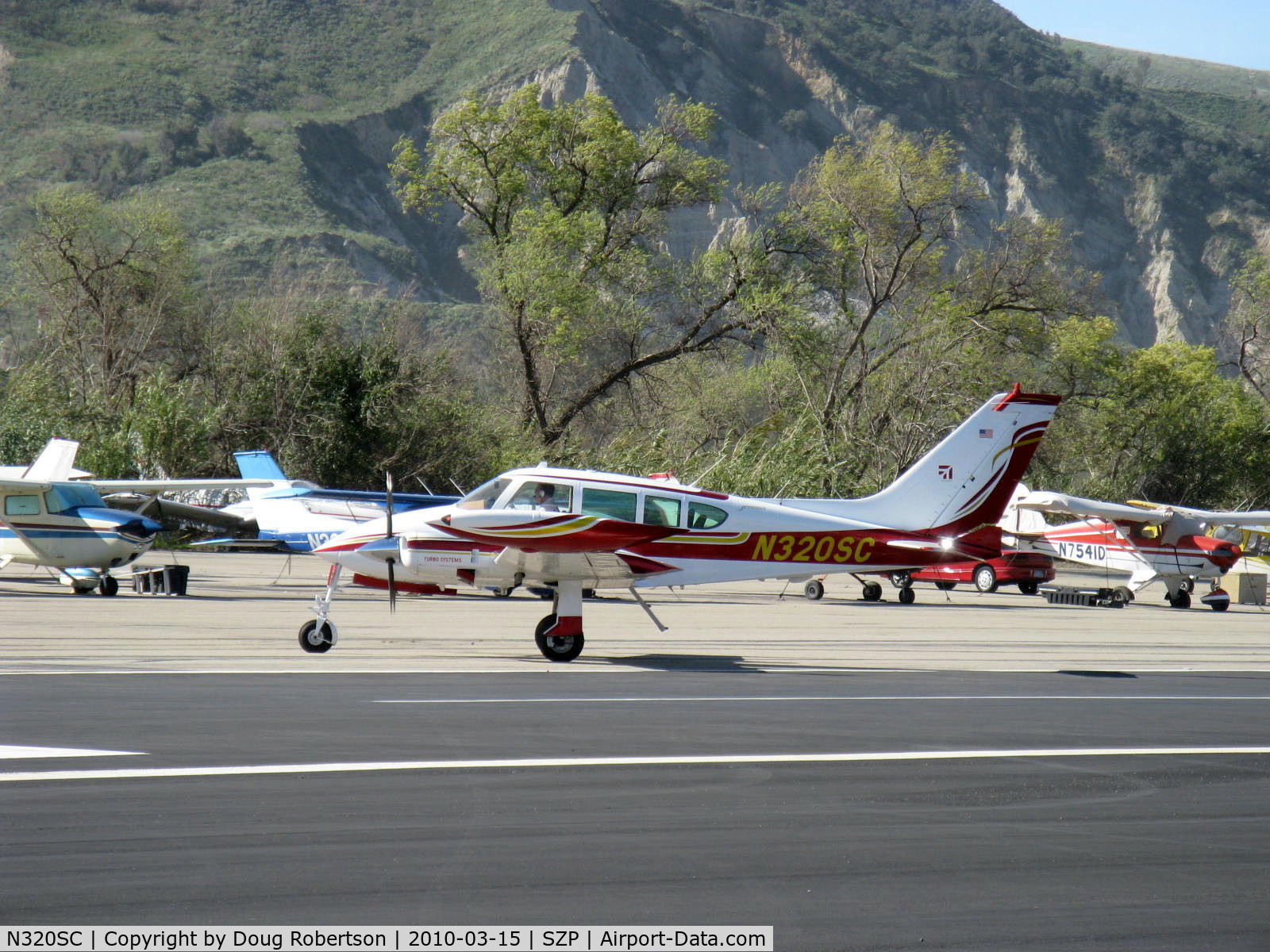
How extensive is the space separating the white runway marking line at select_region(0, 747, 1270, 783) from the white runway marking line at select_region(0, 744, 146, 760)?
0.46 m

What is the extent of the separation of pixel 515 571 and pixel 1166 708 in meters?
6.94

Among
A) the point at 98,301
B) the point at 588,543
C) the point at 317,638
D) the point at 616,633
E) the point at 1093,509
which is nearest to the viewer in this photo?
the point at 588,543

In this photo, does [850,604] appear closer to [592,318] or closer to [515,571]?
[515,571]

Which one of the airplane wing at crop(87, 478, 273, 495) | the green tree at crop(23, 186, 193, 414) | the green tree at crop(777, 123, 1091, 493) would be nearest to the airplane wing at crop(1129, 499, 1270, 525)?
the green tree at crop(777, 123, 1091, 493)

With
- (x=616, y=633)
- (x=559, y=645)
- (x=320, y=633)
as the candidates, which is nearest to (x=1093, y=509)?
(x=616, y=633)

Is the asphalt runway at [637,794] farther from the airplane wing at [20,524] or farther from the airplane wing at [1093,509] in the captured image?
the airplane wing at [1093,509]

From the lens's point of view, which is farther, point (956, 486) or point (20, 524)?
point (20, 524)

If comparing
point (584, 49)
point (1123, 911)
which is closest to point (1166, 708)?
point (1123, 911)

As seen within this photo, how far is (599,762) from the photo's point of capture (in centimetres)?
787

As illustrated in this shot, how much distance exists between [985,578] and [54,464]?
883 inches

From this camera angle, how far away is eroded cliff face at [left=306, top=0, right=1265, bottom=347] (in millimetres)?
111562

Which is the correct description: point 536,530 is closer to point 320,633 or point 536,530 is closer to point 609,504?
point 609,504

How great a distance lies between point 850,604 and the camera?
25797 mm

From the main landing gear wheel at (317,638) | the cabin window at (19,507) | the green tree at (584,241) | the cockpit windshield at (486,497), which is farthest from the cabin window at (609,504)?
the green tree at (584,241)
